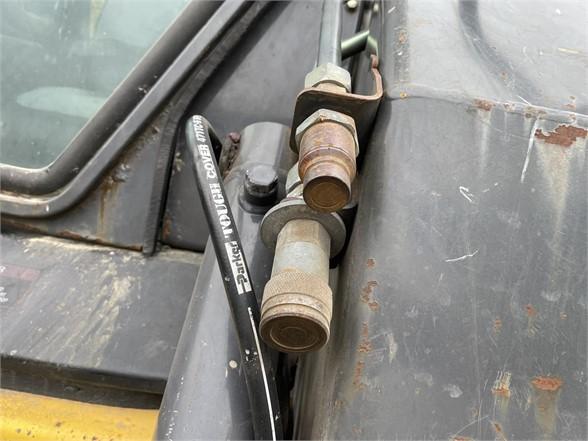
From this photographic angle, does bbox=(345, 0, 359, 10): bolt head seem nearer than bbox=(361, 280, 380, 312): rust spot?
No

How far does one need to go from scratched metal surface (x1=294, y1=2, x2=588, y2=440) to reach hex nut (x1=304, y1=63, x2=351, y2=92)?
51mm

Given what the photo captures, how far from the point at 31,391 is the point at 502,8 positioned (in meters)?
0.93

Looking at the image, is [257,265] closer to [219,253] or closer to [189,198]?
[219,253]

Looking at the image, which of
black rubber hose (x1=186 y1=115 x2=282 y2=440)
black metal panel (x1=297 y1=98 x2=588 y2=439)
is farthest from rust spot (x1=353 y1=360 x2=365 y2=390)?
black rubber hose (x1=186 y1=115 x2=282 y2=440)

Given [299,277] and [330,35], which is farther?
[330,35]

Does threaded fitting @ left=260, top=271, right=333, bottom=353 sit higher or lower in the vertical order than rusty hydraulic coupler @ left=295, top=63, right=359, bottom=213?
lower

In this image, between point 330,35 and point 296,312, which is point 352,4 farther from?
point 296,312

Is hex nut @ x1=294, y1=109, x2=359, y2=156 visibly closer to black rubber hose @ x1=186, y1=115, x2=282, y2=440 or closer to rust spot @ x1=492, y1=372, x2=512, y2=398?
black rubber hose @ x1=186, y1=115, x2=282, y2=440

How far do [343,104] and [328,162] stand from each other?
0.12m

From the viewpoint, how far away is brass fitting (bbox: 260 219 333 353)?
50cm

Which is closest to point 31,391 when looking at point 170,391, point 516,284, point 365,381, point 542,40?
point 170,391

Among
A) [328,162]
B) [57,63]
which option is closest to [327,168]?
[328,162]

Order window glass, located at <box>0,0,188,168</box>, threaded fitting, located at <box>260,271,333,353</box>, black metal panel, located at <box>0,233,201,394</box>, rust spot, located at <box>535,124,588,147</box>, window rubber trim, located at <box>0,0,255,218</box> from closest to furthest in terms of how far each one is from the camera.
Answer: threaded fitting, located at <box>260,271,333,353</box>
rust spot, located at <box>535,124,588,147</box>
black metal panel, located at <box>0,233,201,394</box>
window rubber trim, located at <box>0,0,255,218</box>
window glass, located at <box>0,0,188,168</box>

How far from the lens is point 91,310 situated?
93cm
